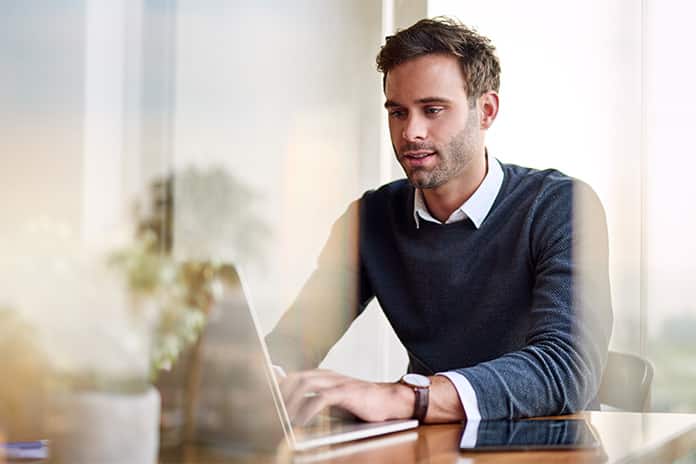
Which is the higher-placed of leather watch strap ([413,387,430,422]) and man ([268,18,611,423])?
man ([268,18,611,423])

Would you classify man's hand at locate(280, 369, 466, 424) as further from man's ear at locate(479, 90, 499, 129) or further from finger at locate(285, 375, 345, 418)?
man's ear at locate(479, 90, 499, 129)

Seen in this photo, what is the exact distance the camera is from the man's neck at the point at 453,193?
5.24ft

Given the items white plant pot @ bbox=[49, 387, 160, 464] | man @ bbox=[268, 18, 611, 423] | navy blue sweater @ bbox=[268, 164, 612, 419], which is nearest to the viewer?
white plant pot @ bbox=[49, 387, 160, 464]

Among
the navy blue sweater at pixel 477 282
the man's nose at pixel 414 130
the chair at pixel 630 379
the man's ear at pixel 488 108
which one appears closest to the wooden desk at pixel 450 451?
the navy blue sweater at pixel 477 282

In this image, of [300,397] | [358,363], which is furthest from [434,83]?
[358,363]

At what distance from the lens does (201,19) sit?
6.00 feet

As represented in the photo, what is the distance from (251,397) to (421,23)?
3.26 ft

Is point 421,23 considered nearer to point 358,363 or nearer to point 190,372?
point 190,372

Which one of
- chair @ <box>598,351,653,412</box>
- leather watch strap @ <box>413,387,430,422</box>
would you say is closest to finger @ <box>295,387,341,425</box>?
leather watch strap @ <box>413,387,430,422</box>

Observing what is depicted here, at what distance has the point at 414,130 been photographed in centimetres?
158

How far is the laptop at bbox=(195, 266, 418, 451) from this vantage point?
77 cm

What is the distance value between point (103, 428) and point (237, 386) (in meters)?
0.18

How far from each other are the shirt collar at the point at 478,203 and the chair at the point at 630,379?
1.06ft

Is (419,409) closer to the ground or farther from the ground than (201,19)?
closer to the ground
